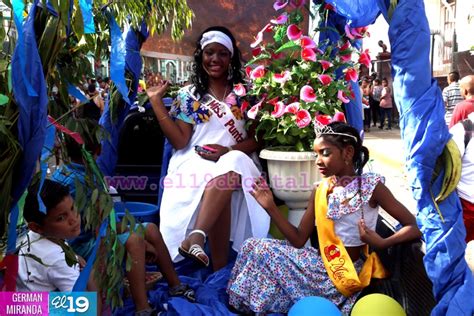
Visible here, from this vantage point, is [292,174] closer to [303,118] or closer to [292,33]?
[303,118]

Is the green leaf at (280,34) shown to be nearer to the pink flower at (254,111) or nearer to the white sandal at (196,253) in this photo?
the pink flower at (254,111)

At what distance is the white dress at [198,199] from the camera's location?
3.16m

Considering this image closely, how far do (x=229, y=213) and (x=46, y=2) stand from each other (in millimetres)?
2054

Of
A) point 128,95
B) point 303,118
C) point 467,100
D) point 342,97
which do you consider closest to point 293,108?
point 303,118

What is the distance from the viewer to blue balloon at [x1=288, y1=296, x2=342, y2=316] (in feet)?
7.14

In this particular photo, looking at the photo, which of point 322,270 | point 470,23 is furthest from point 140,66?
point 470,23

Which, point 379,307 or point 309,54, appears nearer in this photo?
point 379,307

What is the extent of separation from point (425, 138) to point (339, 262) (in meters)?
0.81

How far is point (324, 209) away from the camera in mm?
2539

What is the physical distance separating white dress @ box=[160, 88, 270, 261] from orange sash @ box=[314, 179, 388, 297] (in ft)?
2.25

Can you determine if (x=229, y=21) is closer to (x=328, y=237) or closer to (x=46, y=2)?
(x=328, y=237)

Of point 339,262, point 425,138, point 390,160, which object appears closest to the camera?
point 425,138

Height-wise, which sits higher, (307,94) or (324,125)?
(307,94)

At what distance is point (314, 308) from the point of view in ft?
7.18
